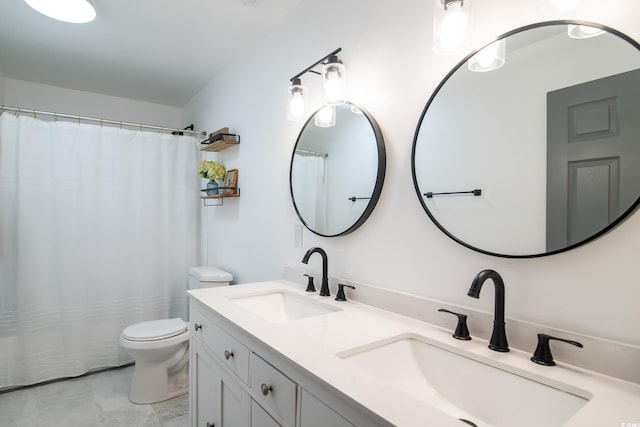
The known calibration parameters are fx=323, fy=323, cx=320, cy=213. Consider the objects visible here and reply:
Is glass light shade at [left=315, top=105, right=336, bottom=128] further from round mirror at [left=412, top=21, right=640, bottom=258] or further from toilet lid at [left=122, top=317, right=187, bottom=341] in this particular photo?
toilet lid at [left=122, top=317, right=187, bottom=341]

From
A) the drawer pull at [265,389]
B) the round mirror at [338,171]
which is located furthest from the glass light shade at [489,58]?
the drawer pull at [265,389]

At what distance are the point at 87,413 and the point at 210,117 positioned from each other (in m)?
2.40

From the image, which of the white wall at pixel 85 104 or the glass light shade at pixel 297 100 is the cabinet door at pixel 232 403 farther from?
the white wall at pixel 85 104

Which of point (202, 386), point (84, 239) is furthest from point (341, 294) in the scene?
point (84, 239)

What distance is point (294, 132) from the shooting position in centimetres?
186

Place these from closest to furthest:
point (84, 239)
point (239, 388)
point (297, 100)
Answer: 1. point (239, 388)
2. point (297, 100)
3. point (84, 239)

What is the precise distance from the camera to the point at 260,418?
1.01 metres

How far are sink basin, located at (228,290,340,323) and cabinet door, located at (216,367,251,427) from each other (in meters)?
0.32

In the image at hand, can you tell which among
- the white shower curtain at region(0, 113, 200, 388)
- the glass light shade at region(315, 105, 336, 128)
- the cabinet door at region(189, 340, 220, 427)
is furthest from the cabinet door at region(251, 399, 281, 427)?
the white shower curtain at region(0, 113, 200, 388)

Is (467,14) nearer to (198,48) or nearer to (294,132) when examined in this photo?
(294,132)

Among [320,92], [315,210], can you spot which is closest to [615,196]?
[315,210]

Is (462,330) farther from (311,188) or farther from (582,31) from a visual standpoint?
(311,188)

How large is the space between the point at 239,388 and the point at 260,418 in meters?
0.16

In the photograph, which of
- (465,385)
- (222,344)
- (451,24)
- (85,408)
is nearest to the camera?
(465,385)
